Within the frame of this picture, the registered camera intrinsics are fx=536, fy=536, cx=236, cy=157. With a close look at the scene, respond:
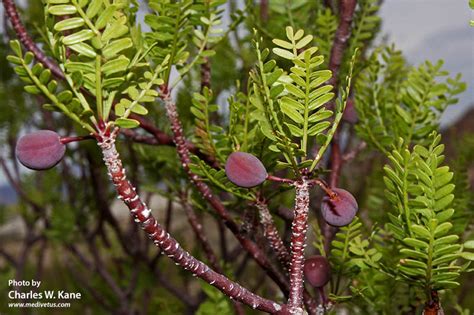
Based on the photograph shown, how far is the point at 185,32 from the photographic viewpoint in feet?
1.30

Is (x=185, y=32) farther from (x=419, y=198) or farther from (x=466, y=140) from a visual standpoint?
(x=466, y=140)

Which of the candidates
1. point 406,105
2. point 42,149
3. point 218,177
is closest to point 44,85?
point 42,149

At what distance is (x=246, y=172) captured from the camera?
0.32 metres

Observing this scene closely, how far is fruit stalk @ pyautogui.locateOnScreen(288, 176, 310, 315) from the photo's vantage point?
0.30m

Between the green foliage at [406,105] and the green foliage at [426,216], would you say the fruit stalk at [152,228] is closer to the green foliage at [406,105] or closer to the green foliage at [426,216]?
the green foliage at [426,216]

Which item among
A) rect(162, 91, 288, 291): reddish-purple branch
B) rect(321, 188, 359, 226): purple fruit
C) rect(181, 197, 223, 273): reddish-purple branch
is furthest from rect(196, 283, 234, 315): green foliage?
rect(321, 188, 359, 226): purple fruit

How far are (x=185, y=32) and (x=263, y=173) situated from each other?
0.14 meters

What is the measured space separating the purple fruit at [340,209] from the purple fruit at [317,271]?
6cm

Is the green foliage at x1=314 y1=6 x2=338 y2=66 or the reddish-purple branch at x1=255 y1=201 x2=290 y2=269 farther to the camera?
the green foliage at x1=314 y1=6 x2=338 y2=66

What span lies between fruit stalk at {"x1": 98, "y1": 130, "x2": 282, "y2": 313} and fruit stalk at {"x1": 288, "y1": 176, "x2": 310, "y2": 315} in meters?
0.01

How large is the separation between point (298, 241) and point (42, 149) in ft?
0.52

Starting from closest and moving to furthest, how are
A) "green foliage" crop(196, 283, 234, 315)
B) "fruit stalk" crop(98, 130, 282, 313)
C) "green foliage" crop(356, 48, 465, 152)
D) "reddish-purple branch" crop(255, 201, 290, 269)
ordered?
"fruit stalk" crop(98, 130, 282, 313)
"reddish-purple branch" crop(255, 201, 290, 269)
"green foliage" crop(356, 48, 465, 152)
"green foliage" crop(196, 283, 234, 315)

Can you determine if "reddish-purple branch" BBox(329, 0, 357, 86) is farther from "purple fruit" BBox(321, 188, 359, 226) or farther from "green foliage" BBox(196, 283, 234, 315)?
"green foliage" BBox(196, 283, 234, 315)

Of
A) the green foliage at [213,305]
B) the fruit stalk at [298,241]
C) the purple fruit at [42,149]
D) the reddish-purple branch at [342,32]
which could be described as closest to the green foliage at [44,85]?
the purple fruit at [42,149]
